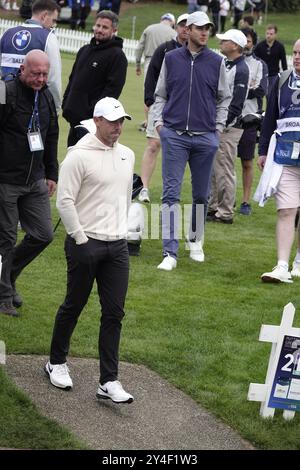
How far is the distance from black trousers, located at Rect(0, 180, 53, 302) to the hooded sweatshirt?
135cm

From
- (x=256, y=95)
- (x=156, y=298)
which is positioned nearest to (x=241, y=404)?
(x=156, y=298)

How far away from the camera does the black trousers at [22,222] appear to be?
8.23 metres

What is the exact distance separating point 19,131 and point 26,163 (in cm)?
26

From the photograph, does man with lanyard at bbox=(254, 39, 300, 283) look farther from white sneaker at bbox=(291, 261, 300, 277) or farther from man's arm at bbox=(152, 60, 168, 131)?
man's arm at bbox=(152, 60, 168, 131)

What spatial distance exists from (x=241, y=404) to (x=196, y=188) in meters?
3.83

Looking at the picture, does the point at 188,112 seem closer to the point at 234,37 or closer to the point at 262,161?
the point at 262,161

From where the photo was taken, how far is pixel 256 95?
13.2 metres

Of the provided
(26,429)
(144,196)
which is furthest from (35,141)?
(144,196)

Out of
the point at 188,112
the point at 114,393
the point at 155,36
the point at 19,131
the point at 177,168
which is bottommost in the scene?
the point at 114,393

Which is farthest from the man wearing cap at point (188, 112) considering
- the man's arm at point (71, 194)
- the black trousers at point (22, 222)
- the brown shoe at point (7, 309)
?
the man's arm at point (71, 194)

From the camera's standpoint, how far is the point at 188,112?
33.7 feet

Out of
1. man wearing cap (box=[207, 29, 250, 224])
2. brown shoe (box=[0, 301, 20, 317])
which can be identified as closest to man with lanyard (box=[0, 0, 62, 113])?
brown shoe (box=[0, 301, 20, 317])

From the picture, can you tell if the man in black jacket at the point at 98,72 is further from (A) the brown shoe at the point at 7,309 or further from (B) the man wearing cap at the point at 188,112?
(A) the brown shoe at the point at 7,309
